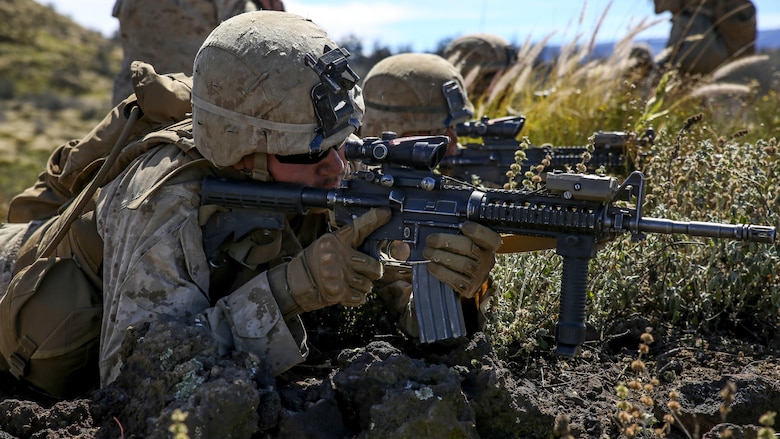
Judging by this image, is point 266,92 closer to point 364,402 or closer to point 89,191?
point 89,191

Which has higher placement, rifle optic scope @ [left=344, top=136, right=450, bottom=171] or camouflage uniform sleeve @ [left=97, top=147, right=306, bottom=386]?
rifle optic scope @ [left=344, top=136, right=450, bottom=171]

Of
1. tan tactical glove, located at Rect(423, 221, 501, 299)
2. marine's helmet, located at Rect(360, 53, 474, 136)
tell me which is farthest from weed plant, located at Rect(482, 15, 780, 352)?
marine's helmet, located at Rect(360, 53, 474, 136)

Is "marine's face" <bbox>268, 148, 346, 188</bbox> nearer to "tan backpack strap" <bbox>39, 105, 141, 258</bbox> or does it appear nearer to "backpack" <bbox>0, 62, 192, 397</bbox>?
"backpack" <bbox>0, 62, 192, 397</bbox>

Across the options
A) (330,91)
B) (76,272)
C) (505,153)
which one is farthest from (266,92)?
(505,153)

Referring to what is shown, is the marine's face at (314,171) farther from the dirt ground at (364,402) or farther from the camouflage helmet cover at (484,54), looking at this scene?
the camouflage helmet cover at (484,54)

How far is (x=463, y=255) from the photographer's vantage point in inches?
128

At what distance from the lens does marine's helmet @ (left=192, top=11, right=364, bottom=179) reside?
10.9 ft

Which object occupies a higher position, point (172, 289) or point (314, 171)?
point (314, 171)

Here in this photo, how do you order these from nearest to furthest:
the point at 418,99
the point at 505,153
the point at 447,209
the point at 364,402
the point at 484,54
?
the point at 364,402
the point at 447,209
the point at 418,99
the point at 505,153
the point at 484,54

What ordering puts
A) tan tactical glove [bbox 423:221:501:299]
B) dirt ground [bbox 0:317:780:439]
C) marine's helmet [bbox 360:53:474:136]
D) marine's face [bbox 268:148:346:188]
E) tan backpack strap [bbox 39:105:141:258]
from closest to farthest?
dirt ground [bbox 0:317:780:439] → tan tactical glove [bbox 423:221:501:299] → marine's face [bbox 268:148:346:188] → tan backpack strap [bbox 39:105:141:258] → marine's helmet [bbox 360:53:474:136]

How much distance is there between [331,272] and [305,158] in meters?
0.57

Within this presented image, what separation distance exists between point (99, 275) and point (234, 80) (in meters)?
1.06

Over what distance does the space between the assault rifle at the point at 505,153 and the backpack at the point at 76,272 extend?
98.5 inches

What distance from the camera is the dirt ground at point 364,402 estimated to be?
2.76 m
